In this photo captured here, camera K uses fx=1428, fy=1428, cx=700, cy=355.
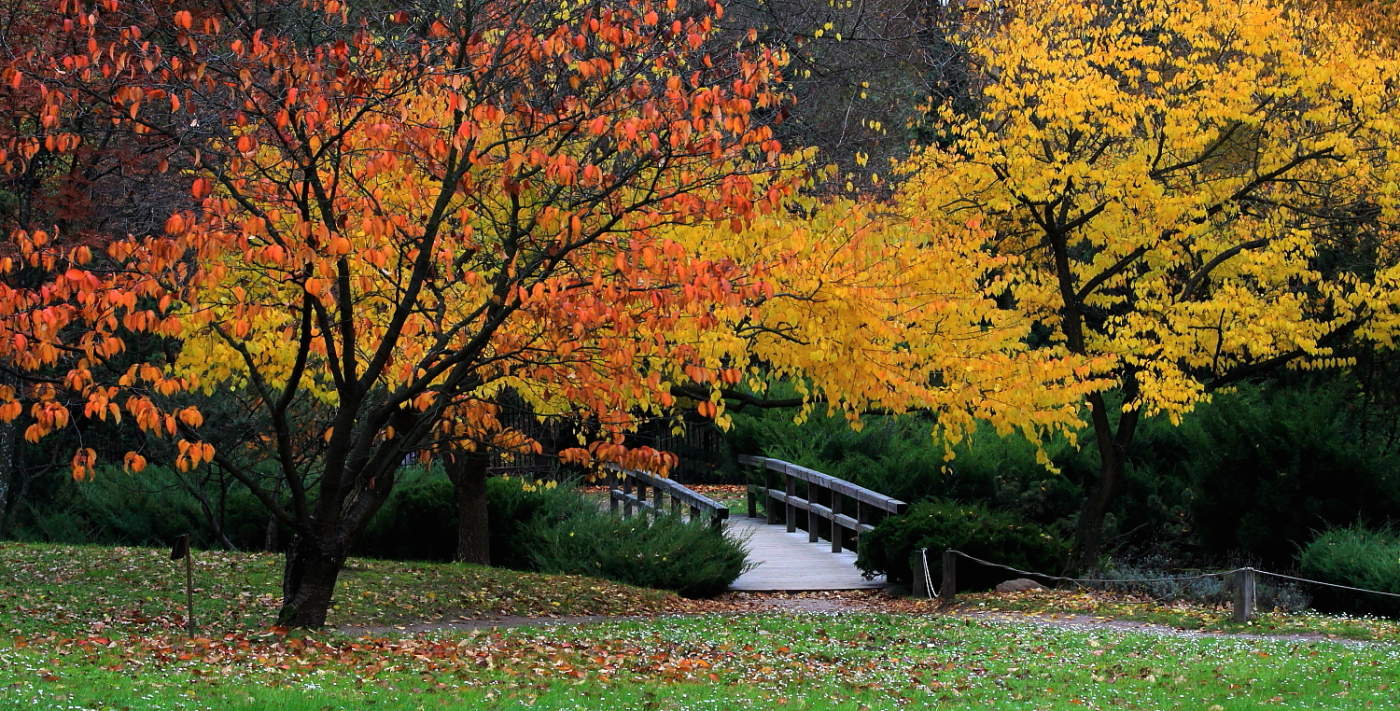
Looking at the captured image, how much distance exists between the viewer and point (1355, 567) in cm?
1434

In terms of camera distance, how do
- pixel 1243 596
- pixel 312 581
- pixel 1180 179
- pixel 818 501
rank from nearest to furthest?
1. pixel 312 581
2. pixel 1243 596
3. pixel 1180 179
4. pixel 818 501

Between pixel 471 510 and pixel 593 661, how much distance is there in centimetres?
768

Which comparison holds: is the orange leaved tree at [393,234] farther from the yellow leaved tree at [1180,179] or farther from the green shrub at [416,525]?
the green shrub at [416,525]

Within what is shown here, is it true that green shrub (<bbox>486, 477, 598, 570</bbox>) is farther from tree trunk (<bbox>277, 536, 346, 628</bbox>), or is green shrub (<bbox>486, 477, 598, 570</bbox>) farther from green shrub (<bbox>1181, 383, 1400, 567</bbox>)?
green shrub (<bbox>1181, 383, 1400, 567</bbox>)

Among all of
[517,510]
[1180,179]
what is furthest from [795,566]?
[1180,179]

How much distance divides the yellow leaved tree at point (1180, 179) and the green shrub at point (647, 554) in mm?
4401

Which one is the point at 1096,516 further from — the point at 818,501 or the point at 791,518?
the point at 791,518

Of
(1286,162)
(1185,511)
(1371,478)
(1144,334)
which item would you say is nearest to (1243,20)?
(1286,162)

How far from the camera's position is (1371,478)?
17.0m

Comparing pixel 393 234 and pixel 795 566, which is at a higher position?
pixel 393 234

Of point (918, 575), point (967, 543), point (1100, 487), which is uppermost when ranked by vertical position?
point (1100, 487)

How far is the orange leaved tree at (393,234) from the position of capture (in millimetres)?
8484

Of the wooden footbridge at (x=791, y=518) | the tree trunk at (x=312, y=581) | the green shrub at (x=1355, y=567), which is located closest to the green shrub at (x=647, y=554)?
the wooden footbridge at (x=791, y=518)

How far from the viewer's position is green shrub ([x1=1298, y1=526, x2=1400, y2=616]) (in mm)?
14039
